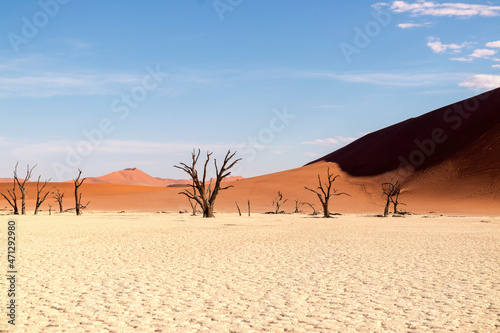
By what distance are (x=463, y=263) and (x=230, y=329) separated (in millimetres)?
7952

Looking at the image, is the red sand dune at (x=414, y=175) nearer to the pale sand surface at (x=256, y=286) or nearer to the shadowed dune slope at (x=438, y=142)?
the shadowed dune slope at (x=438, y=142)

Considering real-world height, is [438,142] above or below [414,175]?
above

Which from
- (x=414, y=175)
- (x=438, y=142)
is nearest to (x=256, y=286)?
(x=414, y=175)

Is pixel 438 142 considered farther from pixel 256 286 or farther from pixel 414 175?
pixel 256 286

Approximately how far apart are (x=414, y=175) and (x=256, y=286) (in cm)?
5729

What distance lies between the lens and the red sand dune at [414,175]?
50969 mm

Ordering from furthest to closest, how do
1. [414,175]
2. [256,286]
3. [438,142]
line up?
[438,142] < [414,175] < [256,286]

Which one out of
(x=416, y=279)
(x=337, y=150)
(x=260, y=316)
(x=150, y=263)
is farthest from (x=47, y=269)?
(x=337, y=150)

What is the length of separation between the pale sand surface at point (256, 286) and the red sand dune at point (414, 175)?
107ft

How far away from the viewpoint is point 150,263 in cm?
1205

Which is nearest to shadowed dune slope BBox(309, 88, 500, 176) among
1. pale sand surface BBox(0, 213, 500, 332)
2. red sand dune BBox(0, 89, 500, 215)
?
red sand dune BBox(0, 89, 500, 215)

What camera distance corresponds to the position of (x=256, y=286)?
9180mm

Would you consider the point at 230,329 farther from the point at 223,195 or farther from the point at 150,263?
the point at 223,195

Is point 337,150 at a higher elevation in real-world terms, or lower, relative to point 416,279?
higher
